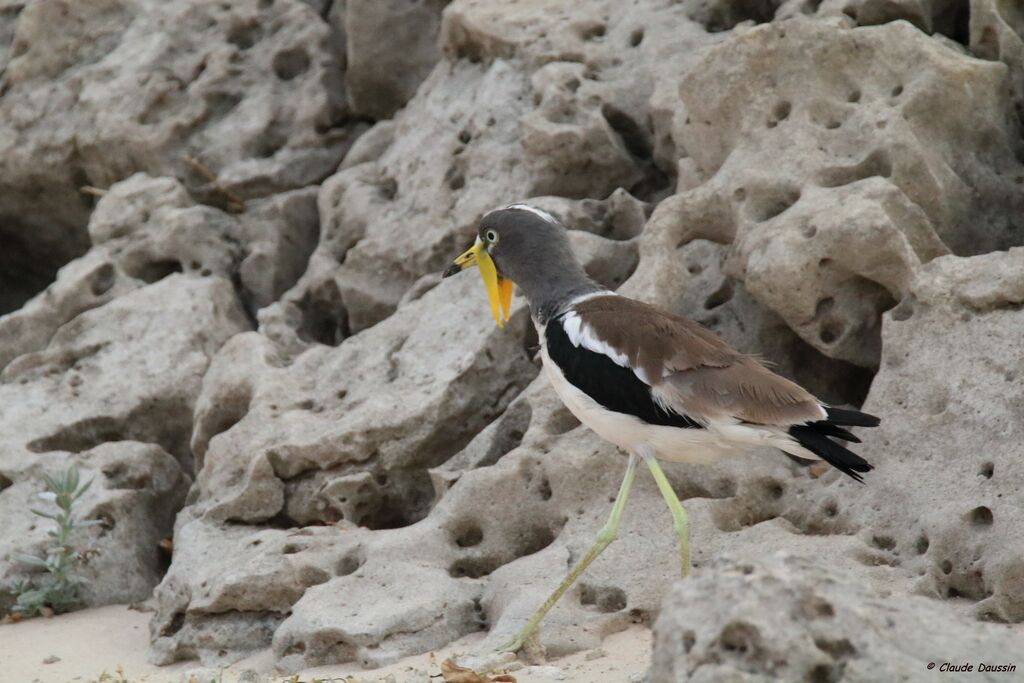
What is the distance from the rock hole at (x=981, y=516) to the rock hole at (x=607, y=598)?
4.18 ft

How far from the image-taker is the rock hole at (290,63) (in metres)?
9.02

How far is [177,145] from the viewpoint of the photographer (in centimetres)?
894

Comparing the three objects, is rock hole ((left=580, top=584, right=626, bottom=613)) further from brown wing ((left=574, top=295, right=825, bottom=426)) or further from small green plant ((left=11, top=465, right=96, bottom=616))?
small green plant ((left=11, top=465, right=96, bottom=616))

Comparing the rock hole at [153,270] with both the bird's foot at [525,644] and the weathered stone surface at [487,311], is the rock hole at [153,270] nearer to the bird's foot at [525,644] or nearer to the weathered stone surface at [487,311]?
the weathered stone surface at [487,311]

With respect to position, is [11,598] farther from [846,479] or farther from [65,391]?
[846,479]

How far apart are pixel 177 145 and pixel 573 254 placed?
4.10 metres

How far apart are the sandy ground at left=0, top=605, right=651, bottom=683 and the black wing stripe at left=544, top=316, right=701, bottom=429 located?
790mm

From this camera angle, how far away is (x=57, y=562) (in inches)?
251

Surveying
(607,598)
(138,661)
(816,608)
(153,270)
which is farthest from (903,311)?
(153,270)

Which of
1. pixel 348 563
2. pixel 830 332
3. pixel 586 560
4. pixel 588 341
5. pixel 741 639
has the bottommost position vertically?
pixel 348 563

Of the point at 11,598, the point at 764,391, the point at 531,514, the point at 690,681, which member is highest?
the point at 690,681

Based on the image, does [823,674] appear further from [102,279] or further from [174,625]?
[102,279]

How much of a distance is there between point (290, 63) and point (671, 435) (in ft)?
16.8

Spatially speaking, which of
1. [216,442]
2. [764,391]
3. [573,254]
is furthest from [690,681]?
[216,442]
